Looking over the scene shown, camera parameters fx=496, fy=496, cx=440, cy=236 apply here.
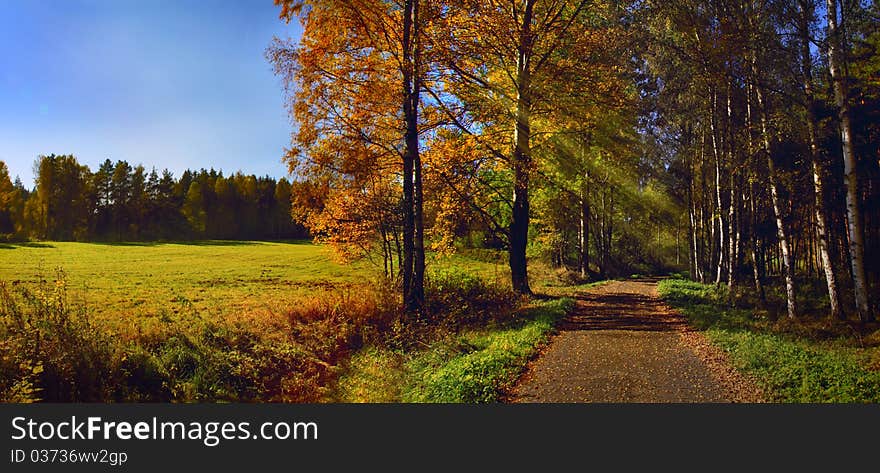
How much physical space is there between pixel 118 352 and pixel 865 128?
2500 cm

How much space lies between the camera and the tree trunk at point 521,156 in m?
18.1

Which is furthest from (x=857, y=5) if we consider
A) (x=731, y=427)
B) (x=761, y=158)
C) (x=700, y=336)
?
(x=731, y=427)

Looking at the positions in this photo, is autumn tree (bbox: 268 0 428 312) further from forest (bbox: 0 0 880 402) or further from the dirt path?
the dirt path

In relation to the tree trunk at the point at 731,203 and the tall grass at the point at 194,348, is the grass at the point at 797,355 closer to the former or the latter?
the tree trunk at the point at 731,203

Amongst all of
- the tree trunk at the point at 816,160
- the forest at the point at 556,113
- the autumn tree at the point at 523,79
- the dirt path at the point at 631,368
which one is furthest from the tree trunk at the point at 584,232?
the dirt path at the point at 631,368

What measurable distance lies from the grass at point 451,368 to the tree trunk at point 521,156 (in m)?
6.51

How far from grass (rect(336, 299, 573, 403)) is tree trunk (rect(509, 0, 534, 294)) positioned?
651cm

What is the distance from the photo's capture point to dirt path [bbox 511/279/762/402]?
7535mm

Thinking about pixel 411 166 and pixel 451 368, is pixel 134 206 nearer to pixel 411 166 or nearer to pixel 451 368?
pixel 411 166

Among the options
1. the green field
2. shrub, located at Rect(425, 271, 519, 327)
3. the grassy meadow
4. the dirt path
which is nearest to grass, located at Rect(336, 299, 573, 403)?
the grassy meadow

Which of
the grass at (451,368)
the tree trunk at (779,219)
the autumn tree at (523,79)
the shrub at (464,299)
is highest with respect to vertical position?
the autumn tree at (523,79)

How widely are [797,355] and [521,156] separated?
11277 mm

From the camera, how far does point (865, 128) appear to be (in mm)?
19000

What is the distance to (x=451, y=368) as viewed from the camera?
29.6ft
